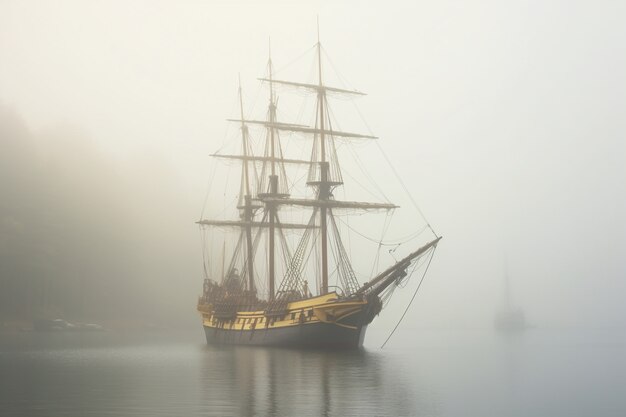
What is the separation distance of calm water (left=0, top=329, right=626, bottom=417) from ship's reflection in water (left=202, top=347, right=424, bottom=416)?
6cm

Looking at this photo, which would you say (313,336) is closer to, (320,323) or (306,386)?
(320,323)

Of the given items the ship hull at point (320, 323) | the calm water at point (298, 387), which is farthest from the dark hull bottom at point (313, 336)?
the calm water at point (298, 387)

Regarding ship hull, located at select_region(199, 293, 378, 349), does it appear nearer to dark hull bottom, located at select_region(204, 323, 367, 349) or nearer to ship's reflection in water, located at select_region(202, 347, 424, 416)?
dark hull bottom, located at select_region(204, 323, 367, 349)

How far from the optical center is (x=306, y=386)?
1658 inches

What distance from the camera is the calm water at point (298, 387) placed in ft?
115

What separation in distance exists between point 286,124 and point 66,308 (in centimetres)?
9686

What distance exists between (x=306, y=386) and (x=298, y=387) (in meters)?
0.58

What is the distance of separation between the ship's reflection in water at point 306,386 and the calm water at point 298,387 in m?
0.06

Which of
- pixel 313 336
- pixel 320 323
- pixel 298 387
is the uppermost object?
pixel 320 323

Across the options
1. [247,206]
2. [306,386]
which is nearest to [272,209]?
[247,206]

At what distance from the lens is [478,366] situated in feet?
224

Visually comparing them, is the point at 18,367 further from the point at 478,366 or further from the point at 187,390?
the point at 478,366

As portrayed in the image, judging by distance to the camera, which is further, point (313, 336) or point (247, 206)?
point (247, 206)

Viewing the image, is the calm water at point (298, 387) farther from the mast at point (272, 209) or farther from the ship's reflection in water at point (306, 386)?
the mast at point (272, 209)
